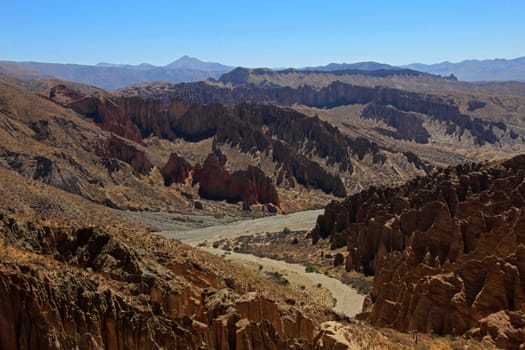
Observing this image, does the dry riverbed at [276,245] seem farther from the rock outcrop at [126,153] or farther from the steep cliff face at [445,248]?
the rock outcrop at [126,153]

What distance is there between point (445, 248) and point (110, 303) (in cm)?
3099

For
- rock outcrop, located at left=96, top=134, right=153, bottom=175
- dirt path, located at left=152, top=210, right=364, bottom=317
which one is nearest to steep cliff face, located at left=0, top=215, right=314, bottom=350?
dirt path, located at left=152, top=210, right=364, bottom=317

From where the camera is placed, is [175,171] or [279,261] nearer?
[279,261]

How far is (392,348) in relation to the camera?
2742cm

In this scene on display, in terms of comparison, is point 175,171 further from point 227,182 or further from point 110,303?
point 110,303

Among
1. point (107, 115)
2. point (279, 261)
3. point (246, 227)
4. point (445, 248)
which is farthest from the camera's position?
point (107, 115)

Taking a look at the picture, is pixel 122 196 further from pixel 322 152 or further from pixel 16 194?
pixel 322 152

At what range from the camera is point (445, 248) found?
46.9 meters

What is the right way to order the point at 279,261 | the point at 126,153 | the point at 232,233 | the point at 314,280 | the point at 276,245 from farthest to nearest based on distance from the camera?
the point at 126,153
the point at 232,233
the point at 276,245
the point at 279,261
the point at 314,280

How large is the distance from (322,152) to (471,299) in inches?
4607

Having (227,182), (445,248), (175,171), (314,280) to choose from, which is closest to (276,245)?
(314,280)

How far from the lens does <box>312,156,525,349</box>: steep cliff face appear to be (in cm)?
3219

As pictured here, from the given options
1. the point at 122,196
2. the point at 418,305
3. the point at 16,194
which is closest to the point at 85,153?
the point at 122,196

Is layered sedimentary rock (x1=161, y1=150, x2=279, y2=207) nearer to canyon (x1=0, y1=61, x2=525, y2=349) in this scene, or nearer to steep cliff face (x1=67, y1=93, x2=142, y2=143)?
canyon (x1=0, y1=61, x2=525, y2=349)
